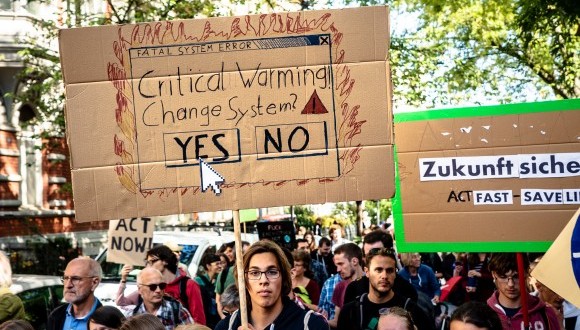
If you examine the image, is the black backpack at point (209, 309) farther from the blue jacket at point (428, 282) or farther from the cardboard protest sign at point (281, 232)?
the cardboard protest sign at point (281, 232)

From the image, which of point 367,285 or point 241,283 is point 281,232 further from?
point 241,283

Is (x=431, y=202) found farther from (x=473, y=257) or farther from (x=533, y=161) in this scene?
(x=473, y=257)

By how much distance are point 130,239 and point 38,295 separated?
1.32 meters

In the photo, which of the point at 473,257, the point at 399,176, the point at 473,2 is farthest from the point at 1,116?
the point at 399,176

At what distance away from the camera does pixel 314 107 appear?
5.68 meters

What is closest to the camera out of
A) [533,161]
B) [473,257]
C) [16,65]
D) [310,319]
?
[310,319]

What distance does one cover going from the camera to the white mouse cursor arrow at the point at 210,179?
5.62 meters

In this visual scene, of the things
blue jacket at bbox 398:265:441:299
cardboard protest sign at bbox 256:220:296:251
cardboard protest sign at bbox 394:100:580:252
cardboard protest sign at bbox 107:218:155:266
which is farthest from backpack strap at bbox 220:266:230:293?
cardboard protest sign at bbox 394:100:580:252

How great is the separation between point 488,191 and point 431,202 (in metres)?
0.38

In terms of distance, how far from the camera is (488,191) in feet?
22.6

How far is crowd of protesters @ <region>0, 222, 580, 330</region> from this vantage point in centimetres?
563

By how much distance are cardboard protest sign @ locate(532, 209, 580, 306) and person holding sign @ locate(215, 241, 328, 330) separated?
3.98ft

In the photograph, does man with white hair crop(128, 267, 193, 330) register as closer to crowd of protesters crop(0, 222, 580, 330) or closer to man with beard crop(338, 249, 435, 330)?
crowd of protesters crop(0, 222, 580, 330)

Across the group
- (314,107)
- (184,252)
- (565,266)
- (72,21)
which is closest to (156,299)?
(314,107)
